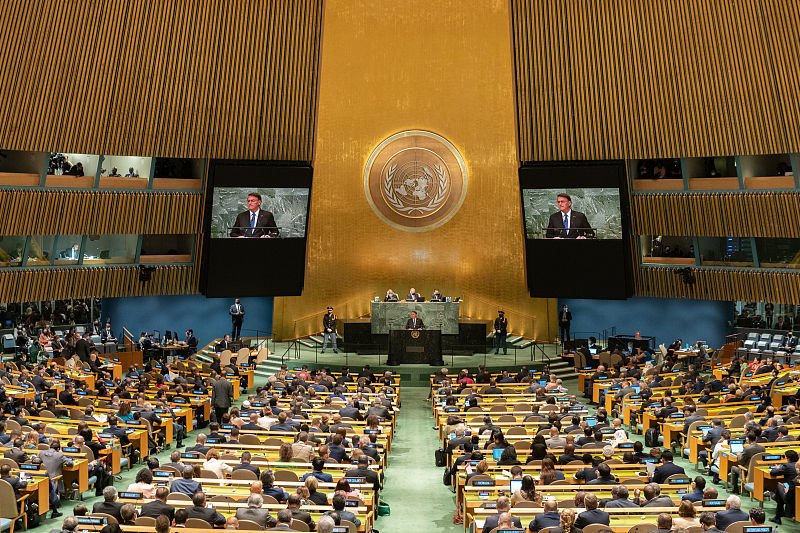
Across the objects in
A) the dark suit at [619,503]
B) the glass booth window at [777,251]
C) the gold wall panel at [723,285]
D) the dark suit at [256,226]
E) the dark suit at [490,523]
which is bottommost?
the dark suit at [490,523]

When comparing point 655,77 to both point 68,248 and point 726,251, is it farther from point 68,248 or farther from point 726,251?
point 68,248

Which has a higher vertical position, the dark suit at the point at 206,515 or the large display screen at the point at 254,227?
the large display screen at the point at 254,227

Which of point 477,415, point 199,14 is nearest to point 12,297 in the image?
point 199,14

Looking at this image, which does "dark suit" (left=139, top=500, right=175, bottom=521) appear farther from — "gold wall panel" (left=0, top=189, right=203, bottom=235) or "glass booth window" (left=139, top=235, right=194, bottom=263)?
"glass booth window" (left=139, top=235, right=194, bottom=263)

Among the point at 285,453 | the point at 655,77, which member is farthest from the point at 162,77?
the point at 285,453

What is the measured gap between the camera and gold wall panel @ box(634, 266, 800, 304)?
24969mm

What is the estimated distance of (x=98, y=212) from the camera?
83.0ft

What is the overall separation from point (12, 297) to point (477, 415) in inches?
505

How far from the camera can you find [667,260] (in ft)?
89.6

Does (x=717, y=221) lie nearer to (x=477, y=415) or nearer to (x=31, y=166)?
(x=477, y=415)

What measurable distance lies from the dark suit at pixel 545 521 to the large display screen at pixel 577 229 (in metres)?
15.5

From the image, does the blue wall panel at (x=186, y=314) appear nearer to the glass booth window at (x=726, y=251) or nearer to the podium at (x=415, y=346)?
the podium at (x=415, y=346)

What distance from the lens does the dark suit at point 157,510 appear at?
10492mm

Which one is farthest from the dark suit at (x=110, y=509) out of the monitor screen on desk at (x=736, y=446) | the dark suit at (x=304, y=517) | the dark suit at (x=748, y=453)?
the monitor screen on desk at (x=736, y=446)
